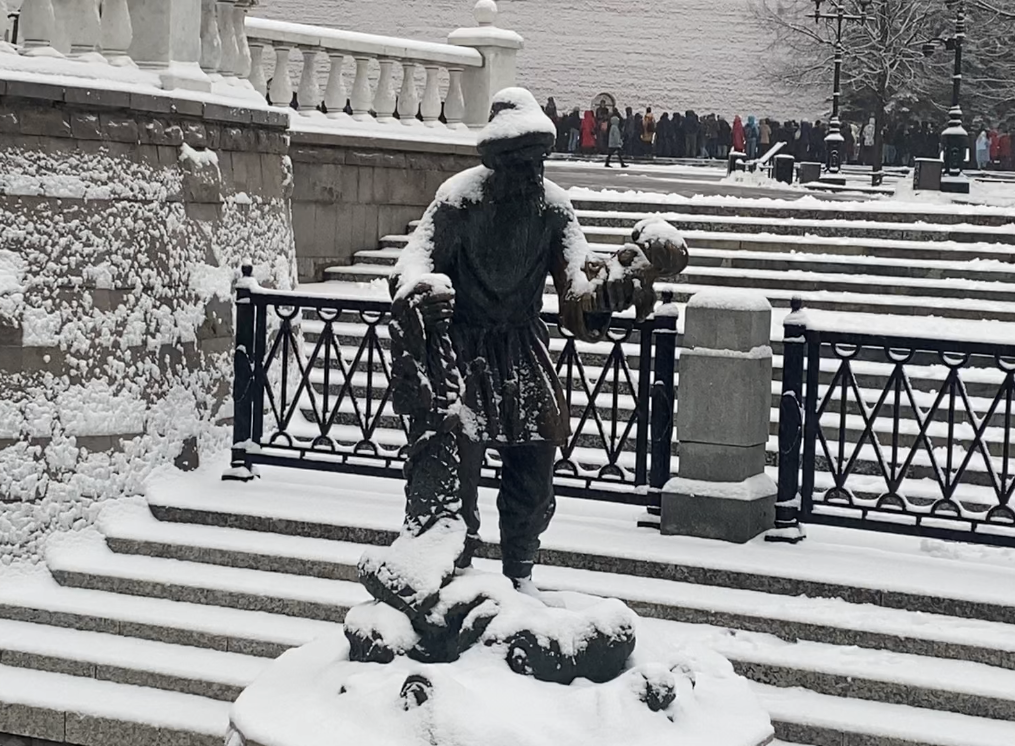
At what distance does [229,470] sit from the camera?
981 centimetres

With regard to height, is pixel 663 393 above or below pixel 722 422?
above

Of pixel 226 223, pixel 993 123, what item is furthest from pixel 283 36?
pixel 993 123

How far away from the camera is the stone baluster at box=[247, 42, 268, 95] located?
13359 millimetres

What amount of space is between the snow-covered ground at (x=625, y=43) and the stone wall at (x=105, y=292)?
4031 centimetres

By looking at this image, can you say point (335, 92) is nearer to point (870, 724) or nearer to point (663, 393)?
point (663, 393)

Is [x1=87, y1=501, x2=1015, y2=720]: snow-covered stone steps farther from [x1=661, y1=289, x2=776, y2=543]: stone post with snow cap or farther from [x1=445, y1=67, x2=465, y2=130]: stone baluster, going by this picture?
[x1=445, y1=67, x2=465, y2=130]: stone baluster

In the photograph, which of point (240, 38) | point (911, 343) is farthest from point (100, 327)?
point (911, 343)

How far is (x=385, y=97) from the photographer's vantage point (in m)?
Result: 14.8

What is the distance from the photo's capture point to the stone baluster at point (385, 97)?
14.8 m

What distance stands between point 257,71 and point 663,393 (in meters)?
6.21

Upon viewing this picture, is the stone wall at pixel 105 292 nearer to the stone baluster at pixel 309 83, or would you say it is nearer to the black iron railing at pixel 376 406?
the black iron railing at pixel 376 406

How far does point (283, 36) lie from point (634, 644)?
995cm

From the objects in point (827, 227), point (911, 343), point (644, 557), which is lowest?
point (644, 557)

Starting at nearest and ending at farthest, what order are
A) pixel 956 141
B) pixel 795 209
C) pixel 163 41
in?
pixel 163 41 < pixel 795 209 < pixel 956 141
